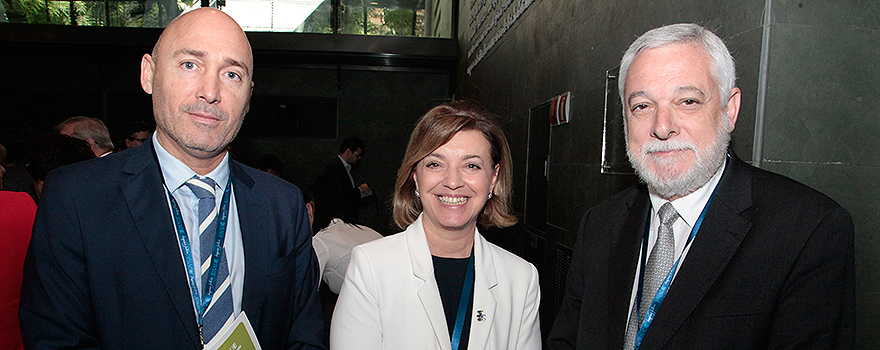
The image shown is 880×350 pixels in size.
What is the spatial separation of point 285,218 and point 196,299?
0.34 meters

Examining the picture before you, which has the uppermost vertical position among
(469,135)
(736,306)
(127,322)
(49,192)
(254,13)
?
(254,13)

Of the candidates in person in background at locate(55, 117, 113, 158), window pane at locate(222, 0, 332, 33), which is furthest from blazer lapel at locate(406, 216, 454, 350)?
window pane at locate(222, 0, 332, 33)

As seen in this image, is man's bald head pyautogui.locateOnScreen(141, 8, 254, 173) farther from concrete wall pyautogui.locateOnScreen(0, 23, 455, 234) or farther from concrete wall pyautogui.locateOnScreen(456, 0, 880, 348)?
concrete wall pyautogui.locateOnScreen(0, 23, 455, 234)

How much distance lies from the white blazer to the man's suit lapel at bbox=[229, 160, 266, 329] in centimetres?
33

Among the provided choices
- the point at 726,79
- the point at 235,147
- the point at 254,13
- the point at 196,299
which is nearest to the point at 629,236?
the point at 726,79

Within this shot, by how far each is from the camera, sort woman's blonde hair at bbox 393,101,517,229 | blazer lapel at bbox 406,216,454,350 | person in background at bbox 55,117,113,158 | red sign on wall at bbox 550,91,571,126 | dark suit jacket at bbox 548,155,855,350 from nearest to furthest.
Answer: dark suit jacket at bbox 548,155,855,350 → blazer lapel at bbox 406,216,454,350 → woman's blonde hair at bbox 393,101,517,229 → person in background at bbox 55,117,113,158 → red sign on wall at bbox 550,91,571,126

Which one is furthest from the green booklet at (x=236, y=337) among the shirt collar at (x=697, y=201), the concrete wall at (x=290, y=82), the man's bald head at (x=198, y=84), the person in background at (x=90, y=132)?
the concrete wall at (x=290, y=82)

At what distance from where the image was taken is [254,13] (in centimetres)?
792

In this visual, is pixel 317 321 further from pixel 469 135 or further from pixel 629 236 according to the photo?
pixel 629 236

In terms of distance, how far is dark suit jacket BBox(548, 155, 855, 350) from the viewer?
3.30 feet

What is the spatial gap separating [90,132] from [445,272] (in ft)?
9.83

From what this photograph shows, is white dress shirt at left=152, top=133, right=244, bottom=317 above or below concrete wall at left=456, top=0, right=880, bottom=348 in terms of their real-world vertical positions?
below

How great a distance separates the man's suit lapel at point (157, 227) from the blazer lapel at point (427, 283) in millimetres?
678

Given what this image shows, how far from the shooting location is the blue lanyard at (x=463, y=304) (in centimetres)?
155
